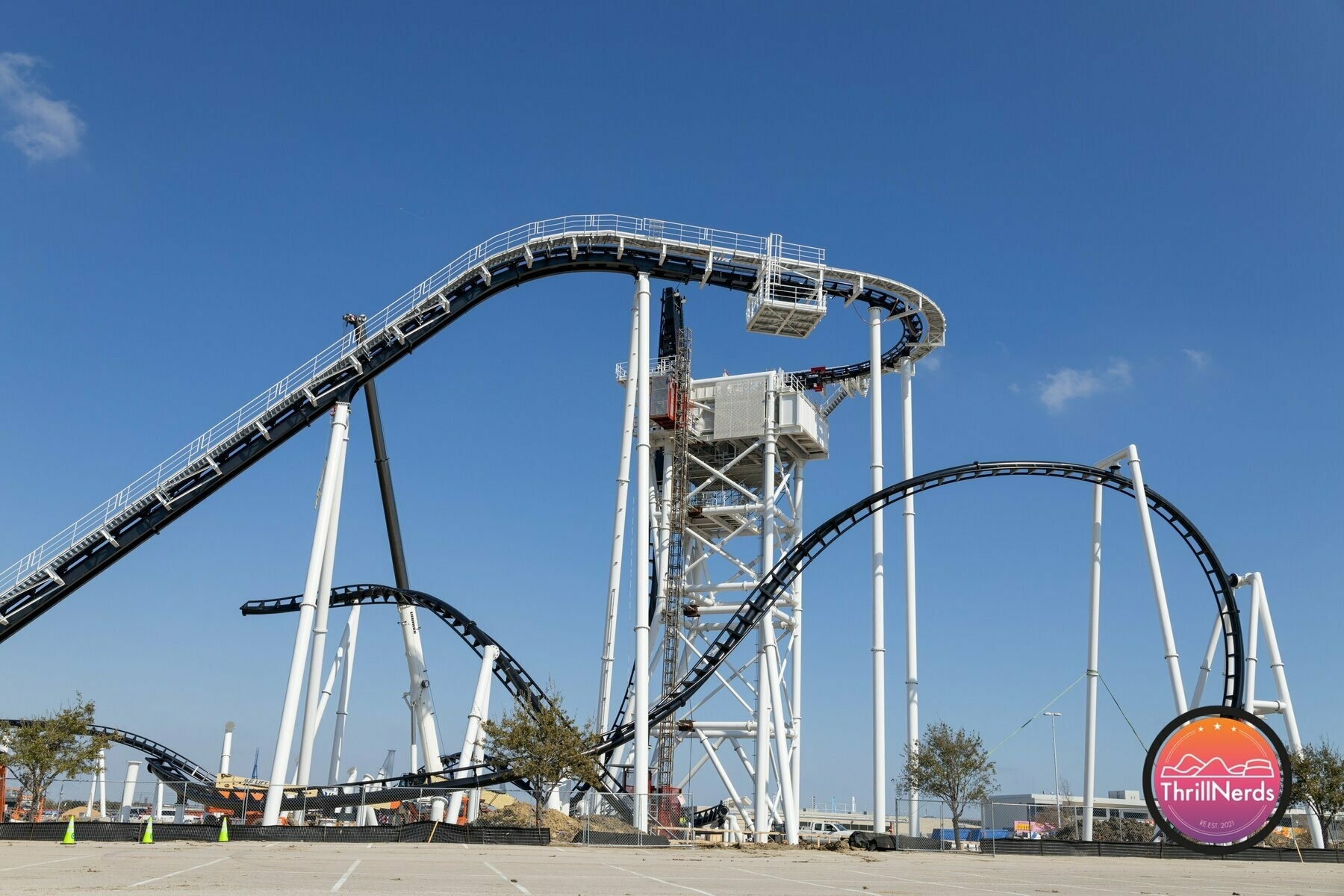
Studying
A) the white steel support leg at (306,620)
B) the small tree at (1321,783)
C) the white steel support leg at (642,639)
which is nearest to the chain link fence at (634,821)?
the white steel support leg at (642,639)

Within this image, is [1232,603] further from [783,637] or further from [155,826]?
[155,826]

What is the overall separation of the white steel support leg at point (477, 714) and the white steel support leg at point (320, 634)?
5.41 m

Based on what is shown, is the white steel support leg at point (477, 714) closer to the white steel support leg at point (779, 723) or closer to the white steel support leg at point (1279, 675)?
the white steel support leg at point (779, 723)

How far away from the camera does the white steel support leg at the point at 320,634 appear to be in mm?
30906

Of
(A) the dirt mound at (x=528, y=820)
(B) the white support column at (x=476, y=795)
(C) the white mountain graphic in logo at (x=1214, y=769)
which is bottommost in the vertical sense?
(A) the dirt mound at (x=528, y=820)

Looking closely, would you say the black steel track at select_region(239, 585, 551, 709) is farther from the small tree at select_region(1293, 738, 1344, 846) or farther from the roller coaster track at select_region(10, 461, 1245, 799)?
the small tree at select_region(1293, 738, 1344, 846)

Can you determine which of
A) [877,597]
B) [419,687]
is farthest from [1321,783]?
[419,687]

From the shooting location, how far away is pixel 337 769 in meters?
39.1

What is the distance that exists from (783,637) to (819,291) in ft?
41.3

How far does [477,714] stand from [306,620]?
28.2 ft

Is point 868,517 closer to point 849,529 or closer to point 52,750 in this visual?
point 849,529

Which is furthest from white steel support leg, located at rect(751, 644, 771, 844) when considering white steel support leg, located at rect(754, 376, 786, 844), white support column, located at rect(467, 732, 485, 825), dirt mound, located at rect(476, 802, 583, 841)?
white support column, located at rect(467, 732, 485, 825)

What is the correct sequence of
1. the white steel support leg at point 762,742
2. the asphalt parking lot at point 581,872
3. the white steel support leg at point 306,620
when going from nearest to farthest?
the asphalt parking lot at point 581,872
the white steel support leg at point 306,620
the white steel support leg at point 762,742

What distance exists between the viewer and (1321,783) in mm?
38750
